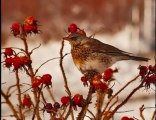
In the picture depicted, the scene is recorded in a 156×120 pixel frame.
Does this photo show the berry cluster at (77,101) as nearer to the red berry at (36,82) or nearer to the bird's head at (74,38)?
the red berry at (36,82)

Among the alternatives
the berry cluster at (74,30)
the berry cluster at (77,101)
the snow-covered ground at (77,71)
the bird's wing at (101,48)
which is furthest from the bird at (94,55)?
the snow-covered ground at (77,71)

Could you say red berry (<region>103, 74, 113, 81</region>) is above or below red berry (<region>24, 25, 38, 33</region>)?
below

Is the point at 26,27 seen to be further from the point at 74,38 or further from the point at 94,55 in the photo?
the point at 94,55

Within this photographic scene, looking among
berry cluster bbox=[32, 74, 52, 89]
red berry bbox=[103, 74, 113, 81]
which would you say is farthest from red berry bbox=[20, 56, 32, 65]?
red berry bbox=[103, 74, 113, 81]

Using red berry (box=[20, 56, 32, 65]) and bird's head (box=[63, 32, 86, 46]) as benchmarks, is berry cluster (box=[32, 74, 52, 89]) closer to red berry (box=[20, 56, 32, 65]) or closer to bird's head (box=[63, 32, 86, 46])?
red berry (box=[20, 56, 32, 65])

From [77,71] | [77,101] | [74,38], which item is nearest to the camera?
[77,101]

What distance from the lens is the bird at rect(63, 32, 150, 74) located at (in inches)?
38.3

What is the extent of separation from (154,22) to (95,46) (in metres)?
2.50

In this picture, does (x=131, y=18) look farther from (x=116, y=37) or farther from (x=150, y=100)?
(x=150, y=100)

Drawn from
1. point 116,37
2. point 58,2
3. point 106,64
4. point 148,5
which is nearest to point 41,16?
point 58,2

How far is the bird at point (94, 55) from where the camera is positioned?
3.19 feet

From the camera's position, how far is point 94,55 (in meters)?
1.00

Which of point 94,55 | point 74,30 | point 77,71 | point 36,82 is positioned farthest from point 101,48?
point 77,71

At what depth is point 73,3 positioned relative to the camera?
4.25 metres
